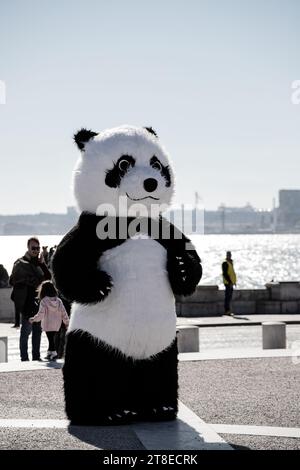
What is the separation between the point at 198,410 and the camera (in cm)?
754

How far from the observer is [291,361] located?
1034 centimetres

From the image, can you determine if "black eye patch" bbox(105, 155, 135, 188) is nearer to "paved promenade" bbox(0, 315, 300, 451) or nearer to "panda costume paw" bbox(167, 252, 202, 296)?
"panda costume paw" bbox(167, 252, 202, 296)

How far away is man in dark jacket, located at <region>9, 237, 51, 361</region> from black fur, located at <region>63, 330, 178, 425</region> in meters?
4.91

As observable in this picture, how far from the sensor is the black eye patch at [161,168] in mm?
7035

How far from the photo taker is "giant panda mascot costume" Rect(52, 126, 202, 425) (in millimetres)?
6723

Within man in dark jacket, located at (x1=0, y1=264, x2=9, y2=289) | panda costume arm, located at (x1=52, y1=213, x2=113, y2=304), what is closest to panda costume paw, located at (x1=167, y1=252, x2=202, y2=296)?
panda costume arm, located at (x1=52, y1=213, x2=113, y2=304)

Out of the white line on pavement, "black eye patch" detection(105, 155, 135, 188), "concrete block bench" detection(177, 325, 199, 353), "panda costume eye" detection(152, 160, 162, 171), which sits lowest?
the white line on pavement

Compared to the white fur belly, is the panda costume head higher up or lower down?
higher up

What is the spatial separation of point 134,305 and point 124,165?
1124 millimetres

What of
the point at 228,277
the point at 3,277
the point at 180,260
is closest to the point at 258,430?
the point at 180,260

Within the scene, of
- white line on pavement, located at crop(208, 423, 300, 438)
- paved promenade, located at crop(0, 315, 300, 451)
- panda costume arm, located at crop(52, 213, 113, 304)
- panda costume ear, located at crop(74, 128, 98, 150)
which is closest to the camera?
paved promenade, located at crop(0, 315, 300, 451)

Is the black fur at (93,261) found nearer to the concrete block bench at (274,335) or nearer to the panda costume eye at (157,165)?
the panda costume eye at (157,165)
